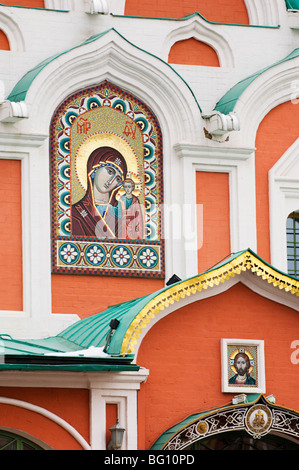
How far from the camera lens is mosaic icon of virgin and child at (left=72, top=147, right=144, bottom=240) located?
2288 centimetres

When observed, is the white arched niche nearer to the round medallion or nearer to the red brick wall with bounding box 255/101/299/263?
the red brick wall with bounding box 255/101/299/263

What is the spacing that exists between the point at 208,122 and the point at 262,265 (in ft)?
11.1

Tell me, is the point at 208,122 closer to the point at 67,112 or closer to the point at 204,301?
the point at 67,112

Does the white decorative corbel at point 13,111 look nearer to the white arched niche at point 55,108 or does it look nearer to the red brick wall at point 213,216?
the white arched niche at point 55,108

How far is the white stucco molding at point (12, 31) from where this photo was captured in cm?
2316

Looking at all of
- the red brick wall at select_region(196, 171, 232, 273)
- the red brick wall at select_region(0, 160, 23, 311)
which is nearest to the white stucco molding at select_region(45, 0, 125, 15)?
the red brick wall at select_region(0, 160, 23, 311)

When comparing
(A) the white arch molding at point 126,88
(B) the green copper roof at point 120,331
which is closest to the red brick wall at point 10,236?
(A) the white arch molding at point 126,88

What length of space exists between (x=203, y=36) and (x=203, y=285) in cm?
499

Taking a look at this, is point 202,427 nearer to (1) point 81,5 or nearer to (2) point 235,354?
(2) point 235,354

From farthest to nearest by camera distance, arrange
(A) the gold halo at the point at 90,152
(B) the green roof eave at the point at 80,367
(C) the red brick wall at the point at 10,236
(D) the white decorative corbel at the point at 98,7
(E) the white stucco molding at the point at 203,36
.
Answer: (E) the white stucco molding at the point at 203,36 < (D) the white decorative corbel at the point at 98,7 < (A) the gold halo at the point at 90,152 < (C) the red brick wall at the point at 10,236 < (B) the green roof eave at the point at 80,367

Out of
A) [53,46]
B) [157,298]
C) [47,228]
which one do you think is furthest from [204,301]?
[53,46]

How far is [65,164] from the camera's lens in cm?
Answer: 2300

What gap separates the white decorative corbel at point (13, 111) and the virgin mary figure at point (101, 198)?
1269 millimetres

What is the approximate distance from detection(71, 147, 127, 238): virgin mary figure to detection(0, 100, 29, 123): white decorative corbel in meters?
1.27
